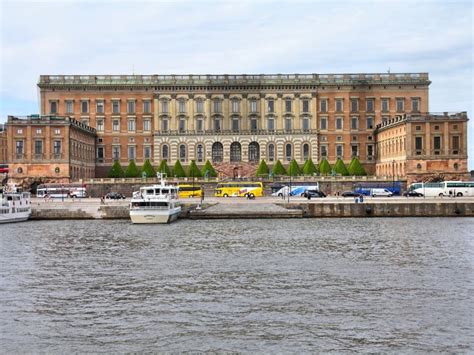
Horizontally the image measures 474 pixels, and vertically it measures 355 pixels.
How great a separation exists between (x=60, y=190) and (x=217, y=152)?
32.0 meters

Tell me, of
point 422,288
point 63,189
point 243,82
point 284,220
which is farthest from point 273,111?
point 422,288

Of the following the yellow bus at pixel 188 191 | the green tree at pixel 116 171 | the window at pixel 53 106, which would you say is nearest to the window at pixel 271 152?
the yellow bus at pixel 188 191

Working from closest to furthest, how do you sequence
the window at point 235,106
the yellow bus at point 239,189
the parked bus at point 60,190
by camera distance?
1. the parked bus at point 60,190
2. the yellow bus at point 239,189
3. the window at point 235,106

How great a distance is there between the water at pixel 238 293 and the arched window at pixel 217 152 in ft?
234

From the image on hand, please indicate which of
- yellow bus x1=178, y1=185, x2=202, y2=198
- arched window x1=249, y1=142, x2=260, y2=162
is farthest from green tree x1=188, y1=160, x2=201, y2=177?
arched window x1=249, y1=142, x2=260, y2=162

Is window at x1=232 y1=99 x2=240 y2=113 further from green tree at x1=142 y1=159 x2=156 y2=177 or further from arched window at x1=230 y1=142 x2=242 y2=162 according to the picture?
green tree at x1=142 y1=159 x2=156 y2=177

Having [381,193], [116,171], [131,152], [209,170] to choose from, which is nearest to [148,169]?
[116,171]

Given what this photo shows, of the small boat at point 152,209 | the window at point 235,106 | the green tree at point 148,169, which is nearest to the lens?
the small boat at point 152,209

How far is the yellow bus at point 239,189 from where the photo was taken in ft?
351

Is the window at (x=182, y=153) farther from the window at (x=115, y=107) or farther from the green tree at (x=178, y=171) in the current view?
the window at (x=115, y=107)

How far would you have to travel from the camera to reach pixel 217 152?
416 feet

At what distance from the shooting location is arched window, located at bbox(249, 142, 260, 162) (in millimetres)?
126250

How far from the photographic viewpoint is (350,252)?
44875 mm

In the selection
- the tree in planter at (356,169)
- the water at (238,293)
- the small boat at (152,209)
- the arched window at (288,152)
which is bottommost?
the water at (238,293)
